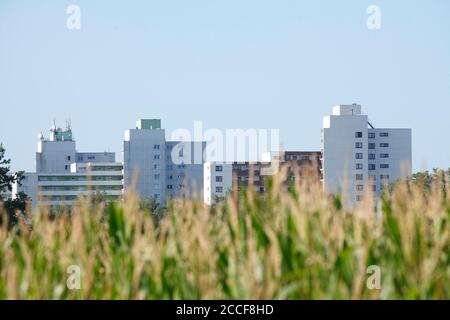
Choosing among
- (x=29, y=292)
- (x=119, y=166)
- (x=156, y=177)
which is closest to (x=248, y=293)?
(x=29, y=292)

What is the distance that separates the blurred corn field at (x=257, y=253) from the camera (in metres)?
10.1

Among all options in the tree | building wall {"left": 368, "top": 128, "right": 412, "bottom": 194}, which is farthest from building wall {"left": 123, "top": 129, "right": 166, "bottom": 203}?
the tree

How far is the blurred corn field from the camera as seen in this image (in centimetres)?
1010

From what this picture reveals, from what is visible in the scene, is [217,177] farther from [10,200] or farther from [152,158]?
[10,200]

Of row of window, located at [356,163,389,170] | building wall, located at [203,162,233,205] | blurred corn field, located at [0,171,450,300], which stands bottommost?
building wall, located at [203,162,233,205]

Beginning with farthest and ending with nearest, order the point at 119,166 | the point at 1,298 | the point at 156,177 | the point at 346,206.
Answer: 1. the point at 119,166
2. the point at 156,177
3. the point at 346,206
4. the point at 1,298

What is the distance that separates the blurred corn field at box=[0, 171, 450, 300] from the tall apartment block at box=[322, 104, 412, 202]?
127 meters

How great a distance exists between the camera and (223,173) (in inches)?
6324

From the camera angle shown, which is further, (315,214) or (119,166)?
(119,166)

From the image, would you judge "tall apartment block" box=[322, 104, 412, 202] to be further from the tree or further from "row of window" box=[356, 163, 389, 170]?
the tree

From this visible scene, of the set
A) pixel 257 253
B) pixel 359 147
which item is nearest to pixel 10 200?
pixel 257 253

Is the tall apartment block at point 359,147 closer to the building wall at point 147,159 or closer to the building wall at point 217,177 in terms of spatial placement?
the building wall at point 217,177
